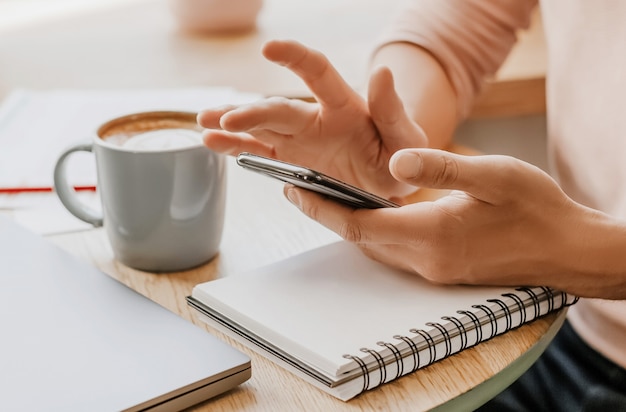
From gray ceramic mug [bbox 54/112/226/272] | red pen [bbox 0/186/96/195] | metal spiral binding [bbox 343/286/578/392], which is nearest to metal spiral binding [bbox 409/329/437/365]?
metal spiral binding [bbox 343/286/578/392]

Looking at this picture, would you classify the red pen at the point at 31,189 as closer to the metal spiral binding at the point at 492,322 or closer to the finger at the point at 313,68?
the finger at the point at 313,68

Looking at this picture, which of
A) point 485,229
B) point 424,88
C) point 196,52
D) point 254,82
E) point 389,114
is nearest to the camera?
point 485,229

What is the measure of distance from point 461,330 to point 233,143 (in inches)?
10.1

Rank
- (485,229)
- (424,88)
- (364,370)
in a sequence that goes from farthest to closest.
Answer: (424,88)
(485,229)
(364,370)

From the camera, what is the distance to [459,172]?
0.59m

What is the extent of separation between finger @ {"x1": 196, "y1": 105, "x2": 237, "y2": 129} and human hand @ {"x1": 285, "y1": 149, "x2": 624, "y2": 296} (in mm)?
93

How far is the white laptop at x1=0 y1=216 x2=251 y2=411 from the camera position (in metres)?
0.50

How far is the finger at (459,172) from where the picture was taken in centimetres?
57

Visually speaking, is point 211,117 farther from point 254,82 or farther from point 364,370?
point 254,82

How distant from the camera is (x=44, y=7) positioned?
63.2 inches

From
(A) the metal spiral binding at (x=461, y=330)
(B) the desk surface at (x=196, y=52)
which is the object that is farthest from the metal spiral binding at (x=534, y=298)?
(B) the desk surface at (x=196, y=52)

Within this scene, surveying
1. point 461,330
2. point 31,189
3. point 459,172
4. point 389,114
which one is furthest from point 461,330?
point 31,189

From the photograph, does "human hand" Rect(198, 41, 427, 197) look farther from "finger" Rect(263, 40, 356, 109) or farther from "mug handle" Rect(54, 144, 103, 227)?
"mug handle" Rect(54, 144, 103, 227)

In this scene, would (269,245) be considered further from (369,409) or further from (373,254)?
(369,409)
